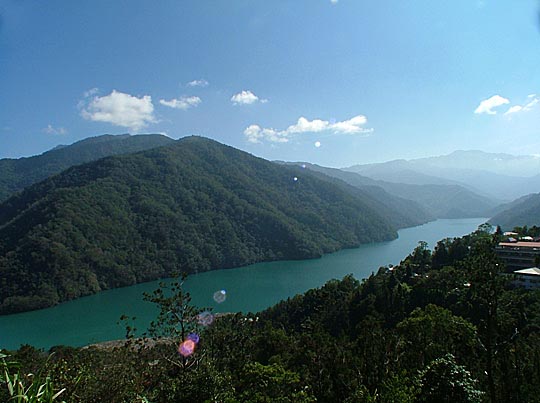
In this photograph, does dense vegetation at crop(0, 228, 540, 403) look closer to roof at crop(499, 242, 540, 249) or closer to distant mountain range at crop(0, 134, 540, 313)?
roof at crop(499, 242, 540, 249)

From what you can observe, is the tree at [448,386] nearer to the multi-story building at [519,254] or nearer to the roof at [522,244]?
the multi-story building at [519,254]

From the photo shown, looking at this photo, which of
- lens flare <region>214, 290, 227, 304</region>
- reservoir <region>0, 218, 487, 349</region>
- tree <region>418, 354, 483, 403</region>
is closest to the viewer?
tree <region>418, 354, 483, 403</region>

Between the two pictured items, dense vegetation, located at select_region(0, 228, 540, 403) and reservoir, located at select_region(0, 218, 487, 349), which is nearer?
dense vegetation, located at select_region(0, 228, 540, 403)


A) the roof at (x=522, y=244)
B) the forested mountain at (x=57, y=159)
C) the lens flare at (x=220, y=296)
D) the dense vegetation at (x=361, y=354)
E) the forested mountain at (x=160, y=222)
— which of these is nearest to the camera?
the dense vegetation at (x=361, y=354)

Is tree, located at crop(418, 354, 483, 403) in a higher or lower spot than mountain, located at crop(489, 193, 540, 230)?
higher

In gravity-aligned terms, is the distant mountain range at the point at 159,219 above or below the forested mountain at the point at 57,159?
below

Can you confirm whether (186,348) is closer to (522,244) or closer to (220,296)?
(522,244)

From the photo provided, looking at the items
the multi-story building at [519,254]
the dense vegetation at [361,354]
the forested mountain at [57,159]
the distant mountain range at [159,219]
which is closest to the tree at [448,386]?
the dense vegetation at [361,354]

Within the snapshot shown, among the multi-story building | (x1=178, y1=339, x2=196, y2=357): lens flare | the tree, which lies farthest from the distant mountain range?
the tree
